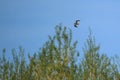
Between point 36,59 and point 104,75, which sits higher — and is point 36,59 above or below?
above

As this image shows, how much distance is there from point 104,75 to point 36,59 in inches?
148

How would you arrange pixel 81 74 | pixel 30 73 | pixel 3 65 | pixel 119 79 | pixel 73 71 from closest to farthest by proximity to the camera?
pixel 73 71, pixel 81 74, pixel 119 79, pixel 30 73, pixel 3 65

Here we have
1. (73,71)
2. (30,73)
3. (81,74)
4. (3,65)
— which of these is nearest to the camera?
(73,71)

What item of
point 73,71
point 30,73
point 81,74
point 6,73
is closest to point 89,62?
point 81,74

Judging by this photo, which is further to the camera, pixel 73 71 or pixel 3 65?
pixel 3 65

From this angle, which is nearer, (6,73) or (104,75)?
(104,75)

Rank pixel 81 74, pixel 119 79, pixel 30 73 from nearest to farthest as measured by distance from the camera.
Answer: pixel 81 74 → pixel 119 79 → pixel 30 73

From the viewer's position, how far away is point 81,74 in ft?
53.2

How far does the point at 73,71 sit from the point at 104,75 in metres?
2.72

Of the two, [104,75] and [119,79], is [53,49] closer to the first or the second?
[104,75]

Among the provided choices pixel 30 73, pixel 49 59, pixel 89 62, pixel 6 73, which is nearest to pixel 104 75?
pixel 89 62

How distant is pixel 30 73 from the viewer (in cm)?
1977

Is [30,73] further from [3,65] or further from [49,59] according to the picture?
[49,59]

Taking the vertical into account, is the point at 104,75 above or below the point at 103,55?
below
